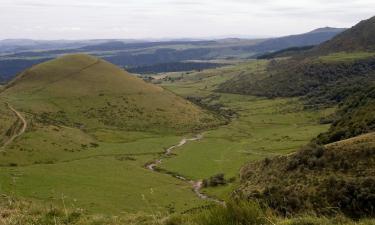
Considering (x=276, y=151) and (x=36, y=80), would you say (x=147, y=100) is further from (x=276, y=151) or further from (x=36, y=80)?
(x=276, y=151)

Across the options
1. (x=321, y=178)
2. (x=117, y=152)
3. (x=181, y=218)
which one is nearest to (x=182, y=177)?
(x=117, y=152)

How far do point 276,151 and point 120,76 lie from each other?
8924 centimetres

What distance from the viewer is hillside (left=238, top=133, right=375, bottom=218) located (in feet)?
135

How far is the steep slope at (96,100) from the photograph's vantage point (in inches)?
5492

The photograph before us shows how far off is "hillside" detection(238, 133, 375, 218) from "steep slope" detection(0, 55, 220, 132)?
7830cm

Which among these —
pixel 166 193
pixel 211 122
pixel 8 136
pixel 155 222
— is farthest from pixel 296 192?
pixel 211 122

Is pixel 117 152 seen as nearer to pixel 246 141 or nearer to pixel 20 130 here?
pixel 20 130

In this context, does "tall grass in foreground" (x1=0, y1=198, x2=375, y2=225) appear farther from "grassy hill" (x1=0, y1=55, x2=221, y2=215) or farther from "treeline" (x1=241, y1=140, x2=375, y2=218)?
"treeline" (x1=241, y1=140, x2=375, y2=218)

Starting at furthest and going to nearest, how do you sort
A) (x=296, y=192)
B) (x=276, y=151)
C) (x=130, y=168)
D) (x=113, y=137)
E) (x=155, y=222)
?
(x=113, y=137), (x=276, y=151), (x=130, y=168), (x=296, y=192), (x=155, y=222)

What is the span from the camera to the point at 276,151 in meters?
107

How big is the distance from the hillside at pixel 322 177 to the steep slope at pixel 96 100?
7830 cm

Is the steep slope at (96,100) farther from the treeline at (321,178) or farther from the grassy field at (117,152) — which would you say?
the treeline at (321,178)

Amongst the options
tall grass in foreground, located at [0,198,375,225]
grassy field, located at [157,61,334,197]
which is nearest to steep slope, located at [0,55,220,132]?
grassy field, located at [157,61,334,197]

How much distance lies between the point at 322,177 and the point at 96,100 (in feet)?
367
